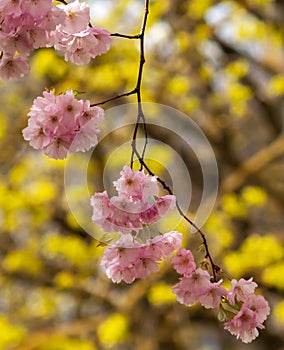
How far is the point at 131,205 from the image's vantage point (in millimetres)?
1058

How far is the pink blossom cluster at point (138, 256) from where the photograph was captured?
1071 millimetres

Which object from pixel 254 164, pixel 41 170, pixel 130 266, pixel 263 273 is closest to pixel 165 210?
pixel 130 266

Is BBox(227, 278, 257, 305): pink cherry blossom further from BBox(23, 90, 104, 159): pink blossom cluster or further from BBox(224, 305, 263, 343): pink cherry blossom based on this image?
BBox(23, 90, 104, 159): pink blossom cluster

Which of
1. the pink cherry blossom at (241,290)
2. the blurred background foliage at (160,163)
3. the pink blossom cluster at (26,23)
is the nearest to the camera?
the pink blossom cluster at (26,23)

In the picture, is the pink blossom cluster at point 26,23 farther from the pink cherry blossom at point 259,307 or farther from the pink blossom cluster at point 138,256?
the pink cherry blossom at point 259,307

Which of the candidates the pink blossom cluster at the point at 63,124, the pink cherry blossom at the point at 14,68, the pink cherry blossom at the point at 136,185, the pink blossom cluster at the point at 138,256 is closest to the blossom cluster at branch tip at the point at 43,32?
the pink cherry blossom at the point at 14,68

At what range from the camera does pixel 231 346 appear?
24.5 ft

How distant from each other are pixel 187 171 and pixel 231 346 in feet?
10.6

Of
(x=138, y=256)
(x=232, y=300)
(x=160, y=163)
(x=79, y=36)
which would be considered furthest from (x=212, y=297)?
(x=160, y=163)

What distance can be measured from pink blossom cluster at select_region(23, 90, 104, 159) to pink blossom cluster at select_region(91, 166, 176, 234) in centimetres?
9

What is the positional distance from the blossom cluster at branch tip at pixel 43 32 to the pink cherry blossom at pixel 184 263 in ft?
1.34

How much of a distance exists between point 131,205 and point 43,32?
0.34 metres

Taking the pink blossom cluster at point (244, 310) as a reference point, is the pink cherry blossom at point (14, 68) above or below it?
above

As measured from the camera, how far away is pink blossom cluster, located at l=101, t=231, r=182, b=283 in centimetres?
107
